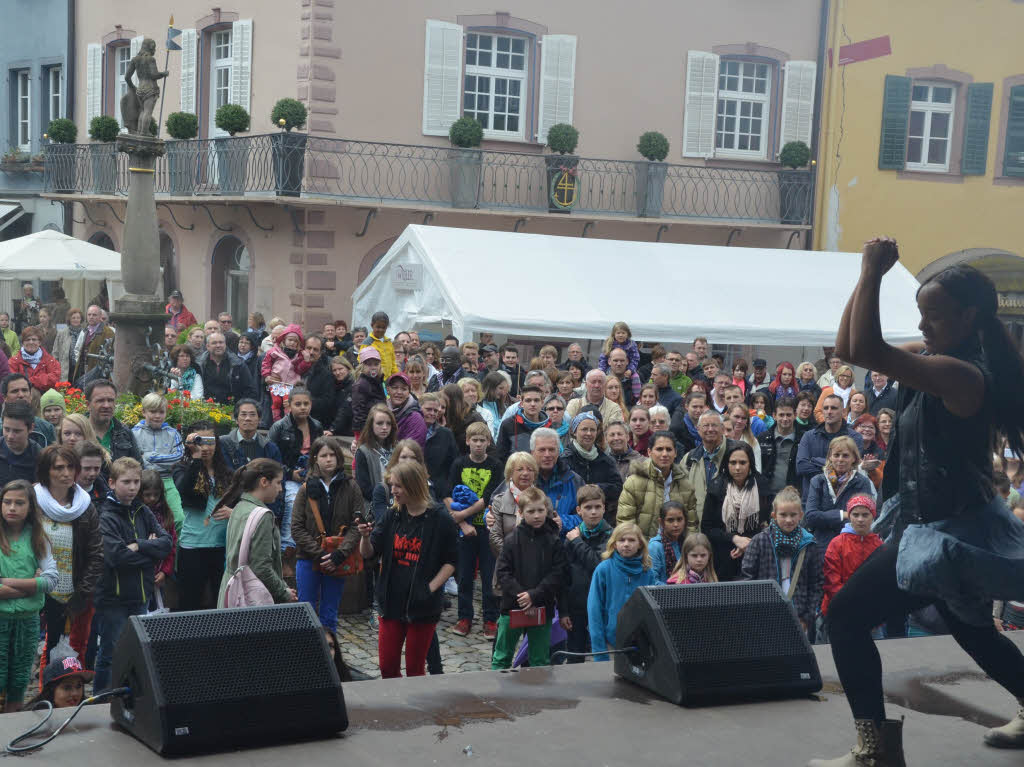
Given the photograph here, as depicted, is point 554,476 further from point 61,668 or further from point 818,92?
point 818,92

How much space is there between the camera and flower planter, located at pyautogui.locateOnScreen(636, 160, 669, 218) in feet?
68.2

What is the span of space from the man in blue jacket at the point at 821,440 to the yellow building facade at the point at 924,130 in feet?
39.1

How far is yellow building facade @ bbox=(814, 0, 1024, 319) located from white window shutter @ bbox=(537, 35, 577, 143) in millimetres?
4657

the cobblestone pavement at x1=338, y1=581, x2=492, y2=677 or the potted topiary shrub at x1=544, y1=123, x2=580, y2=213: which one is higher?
the potted topiary shrub at x1=544, y1=123, x2=580, y2=213

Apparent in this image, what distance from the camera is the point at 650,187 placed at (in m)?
20.8

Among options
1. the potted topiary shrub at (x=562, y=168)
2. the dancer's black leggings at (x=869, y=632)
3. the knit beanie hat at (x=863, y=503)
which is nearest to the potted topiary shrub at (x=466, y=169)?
the potted topiary shrub at (x=562, y=168)

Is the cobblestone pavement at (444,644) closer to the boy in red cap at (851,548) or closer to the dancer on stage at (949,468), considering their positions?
the boy in red cap at (851,548)

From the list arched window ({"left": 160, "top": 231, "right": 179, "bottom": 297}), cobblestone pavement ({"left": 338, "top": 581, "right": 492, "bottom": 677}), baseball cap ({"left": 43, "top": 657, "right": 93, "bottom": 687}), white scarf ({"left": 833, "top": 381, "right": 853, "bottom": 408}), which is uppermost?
arched window ({"left": 160, "top": 231, "right": 179, "bottom": 297})

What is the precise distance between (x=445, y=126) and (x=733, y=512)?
1264cm

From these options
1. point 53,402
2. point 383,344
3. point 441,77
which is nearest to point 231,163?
point 441,77

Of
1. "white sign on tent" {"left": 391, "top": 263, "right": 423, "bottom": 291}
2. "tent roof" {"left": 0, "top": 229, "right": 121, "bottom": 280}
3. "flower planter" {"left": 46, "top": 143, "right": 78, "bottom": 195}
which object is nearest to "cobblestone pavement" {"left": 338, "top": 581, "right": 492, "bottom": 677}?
"white sign on tent" {"left": 391, "top": 263, "right": 423, "bottom": 291}

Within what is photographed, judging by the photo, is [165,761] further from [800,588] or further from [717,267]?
[717,267]

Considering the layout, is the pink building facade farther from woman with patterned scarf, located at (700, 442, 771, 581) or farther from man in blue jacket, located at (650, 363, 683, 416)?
woman with patterned scarf, located at (700, 442, 771, 581)

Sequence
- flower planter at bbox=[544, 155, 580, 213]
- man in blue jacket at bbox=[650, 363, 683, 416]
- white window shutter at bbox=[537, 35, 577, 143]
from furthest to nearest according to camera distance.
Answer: white window shutter at bbox=[537, 35, 577, 143], flower planter at bbox=[544, 155, 580, 213], man in blue jacket at bbox=[650, 363, 683, 416]
